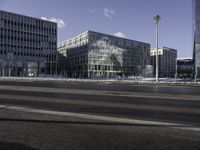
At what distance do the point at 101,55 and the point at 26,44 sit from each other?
121 ft

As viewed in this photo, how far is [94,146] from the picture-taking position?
598 centimetres

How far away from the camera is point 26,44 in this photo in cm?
11769

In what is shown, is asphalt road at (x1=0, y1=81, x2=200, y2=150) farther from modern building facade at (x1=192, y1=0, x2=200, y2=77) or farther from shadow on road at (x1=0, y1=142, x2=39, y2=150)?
modern building facade at (x1=192, y1=0, x2=200, y2=77)

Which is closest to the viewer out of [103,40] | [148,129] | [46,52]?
[148,129]

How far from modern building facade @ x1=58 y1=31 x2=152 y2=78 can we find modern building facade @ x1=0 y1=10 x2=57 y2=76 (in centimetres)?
1404

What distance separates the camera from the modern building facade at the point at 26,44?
110625mm

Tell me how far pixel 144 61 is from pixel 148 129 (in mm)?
155350

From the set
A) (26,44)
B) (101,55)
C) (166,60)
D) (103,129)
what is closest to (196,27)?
(101,55)

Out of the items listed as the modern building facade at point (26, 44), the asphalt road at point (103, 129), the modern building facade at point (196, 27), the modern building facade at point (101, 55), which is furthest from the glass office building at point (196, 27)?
the asphalt road at point (103, 129)

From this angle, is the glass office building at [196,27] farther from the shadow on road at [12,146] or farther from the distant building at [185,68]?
the shadow on road at [12,146]

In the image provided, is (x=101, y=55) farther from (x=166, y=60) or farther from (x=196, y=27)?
(x=166, y=60)

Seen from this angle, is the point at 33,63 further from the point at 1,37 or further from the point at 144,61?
the point at 144,61

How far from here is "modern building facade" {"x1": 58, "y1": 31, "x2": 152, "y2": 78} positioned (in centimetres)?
13175

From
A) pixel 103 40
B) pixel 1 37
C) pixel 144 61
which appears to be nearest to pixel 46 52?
pixel 1 37
